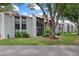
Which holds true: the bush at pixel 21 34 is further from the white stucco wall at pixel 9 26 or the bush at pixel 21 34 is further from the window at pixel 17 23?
the window at pixel 17 23

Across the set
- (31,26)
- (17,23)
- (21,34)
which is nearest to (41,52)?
(21,34)

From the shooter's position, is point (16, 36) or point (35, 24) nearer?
point (16, 36)

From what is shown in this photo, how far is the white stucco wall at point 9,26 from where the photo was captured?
Result: 21819 millimetres

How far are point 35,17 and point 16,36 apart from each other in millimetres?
4410

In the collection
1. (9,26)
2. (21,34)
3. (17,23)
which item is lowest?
(21,34)

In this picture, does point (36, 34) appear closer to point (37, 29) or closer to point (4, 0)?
point (37, 29)

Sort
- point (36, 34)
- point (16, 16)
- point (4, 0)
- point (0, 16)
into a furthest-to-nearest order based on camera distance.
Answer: point (36, 34) < point (16, 16) < point (0, 16) < point (4, 0)

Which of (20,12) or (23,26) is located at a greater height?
(20,12)

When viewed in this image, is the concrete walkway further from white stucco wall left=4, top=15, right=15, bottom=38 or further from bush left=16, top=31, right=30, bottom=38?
bush left=16, top=31, right=30, bottom=38

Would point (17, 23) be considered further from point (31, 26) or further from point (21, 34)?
point (31, 26)

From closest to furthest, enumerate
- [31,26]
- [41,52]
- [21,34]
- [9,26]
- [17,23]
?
1. [41,52]
2. [9,26]
3. [21,34]
4. [17,23]
5. [31,26]

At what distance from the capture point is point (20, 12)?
2467 centimetres

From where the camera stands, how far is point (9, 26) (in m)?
22.5

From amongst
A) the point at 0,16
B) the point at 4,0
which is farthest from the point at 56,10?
the point at 4,0
